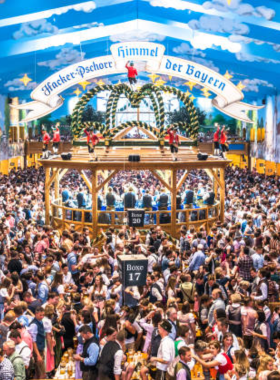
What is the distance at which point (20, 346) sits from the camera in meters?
6.13

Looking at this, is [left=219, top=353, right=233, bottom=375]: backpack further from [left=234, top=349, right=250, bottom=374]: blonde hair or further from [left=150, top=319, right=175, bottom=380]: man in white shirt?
[left=150, top=319, right=175, bottom=380]: man in white shirt

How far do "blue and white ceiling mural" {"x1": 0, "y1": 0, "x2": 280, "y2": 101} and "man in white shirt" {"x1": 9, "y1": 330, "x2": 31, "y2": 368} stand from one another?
15.6 m

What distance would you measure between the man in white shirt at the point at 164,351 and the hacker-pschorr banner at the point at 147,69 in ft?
41.8

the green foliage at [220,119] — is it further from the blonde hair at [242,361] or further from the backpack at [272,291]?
the blonde hair at [242,361]

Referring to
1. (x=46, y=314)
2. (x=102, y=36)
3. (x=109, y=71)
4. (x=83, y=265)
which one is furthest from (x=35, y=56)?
(x=46, y=314)

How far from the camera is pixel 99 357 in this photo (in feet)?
19.7

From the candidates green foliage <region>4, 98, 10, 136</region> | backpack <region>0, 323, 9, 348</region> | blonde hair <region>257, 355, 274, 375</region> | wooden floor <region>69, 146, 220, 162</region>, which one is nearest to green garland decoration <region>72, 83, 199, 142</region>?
wooden floor <region>69, 146, 220, 162</region>

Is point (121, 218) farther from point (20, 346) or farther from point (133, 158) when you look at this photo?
point (20, 346)

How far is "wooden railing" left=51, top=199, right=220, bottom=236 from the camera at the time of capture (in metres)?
15.5

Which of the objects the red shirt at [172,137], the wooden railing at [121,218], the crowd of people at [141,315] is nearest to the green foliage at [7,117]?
the wooden railing at [121,218]

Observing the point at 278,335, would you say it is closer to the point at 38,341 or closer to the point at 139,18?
the point at 38,341

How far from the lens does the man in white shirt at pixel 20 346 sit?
606 cm

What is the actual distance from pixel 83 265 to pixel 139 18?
19.3m

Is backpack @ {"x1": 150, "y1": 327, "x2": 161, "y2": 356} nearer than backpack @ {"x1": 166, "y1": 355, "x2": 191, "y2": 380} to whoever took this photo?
No
